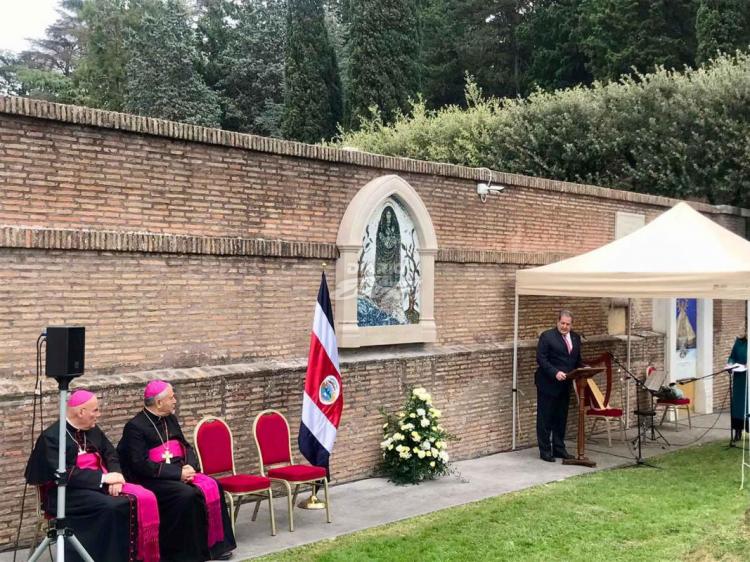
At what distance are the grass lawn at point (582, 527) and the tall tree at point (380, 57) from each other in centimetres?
2446

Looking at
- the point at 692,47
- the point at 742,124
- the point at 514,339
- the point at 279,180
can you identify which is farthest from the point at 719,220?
the point at 692,47

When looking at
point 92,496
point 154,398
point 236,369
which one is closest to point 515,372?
point 236,369

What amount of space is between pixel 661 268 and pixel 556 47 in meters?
29.2

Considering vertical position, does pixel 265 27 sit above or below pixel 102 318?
above

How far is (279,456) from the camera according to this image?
746 centimetres

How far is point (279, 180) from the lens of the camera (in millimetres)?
8141

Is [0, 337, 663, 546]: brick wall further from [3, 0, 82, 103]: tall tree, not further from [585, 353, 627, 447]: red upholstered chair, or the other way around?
[3, 0, 82, 103]: tall tree

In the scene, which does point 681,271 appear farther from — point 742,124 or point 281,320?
point 742,124

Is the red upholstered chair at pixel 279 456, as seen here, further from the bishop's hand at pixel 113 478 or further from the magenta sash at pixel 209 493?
the bishop's hand at pixel 113 478

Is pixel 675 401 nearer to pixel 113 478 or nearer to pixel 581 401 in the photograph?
pixel 581 401

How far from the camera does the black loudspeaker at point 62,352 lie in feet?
16.8

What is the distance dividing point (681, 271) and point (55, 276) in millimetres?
6673

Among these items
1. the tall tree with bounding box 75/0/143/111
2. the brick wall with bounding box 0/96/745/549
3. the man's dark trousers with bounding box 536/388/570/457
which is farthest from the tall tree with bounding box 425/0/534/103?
the man's dark trousers with bounding box 536/388/570/457

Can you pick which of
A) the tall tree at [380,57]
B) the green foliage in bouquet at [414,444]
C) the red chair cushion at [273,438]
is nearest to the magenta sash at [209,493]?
the red chair cushion at [273,438]
